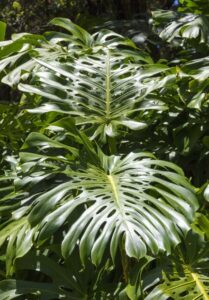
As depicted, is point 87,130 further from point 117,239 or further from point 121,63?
point 117,239

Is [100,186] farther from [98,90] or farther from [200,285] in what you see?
[98,90]

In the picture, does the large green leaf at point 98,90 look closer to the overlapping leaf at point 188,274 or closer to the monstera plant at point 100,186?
the monstera plant at point 100,186

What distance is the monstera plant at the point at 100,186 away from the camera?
1.15 meters

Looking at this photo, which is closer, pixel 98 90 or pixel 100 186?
pixel 100 186

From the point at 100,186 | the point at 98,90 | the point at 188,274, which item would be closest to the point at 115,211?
the point at 100,186

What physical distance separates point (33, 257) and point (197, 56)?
4.09ft

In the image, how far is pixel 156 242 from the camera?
42.3 inches

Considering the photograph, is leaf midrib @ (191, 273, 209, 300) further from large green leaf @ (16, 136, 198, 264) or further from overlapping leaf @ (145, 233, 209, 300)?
large green leaf @ (16, 136, 198, 264)

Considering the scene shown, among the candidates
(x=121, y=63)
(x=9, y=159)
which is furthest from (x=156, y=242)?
(x=121, y=63)

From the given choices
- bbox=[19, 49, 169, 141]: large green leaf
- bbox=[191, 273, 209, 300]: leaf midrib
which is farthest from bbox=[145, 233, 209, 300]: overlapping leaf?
bbox=[19, 49, 169, 141]: large green leaf

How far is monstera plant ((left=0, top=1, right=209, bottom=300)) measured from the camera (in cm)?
115

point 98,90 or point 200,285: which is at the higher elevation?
point 98,90

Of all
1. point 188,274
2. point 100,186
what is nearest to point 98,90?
point 100,186

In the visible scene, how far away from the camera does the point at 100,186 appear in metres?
1.28
